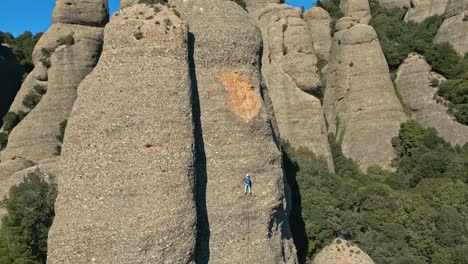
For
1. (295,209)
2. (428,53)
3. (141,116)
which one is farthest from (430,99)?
(141,116)

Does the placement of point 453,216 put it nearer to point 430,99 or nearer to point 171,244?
point 430,99

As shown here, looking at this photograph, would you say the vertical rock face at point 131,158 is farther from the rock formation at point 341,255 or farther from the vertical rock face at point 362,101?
the vertical rock face at point 362,101

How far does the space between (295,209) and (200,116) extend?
435 inches

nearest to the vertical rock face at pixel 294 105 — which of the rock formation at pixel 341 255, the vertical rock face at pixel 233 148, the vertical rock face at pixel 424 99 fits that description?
the vertical rock face at pixel 424 99

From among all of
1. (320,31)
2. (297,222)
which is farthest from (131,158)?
(320,31)

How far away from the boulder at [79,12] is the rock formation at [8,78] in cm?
1266

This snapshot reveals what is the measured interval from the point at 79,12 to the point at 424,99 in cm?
2425

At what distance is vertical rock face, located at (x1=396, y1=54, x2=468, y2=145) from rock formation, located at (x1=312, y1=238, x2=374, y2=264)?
14.6 metres

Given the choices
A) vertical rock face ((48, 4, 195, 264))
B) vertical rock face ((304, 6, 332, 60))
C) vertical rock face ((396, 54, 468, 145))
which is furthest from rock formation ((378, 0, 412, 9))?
vertical rock face ((48, 4, 195, 264))

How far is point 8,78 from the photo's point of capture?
3781cm

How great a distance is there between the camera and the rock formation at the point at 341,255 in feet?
70.7

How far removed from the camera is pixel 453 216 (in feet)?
83.3

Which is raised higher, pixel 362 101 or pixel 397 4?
pixel 397 4

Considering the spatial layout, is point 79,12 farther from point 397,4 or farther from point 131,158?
point 397,4
